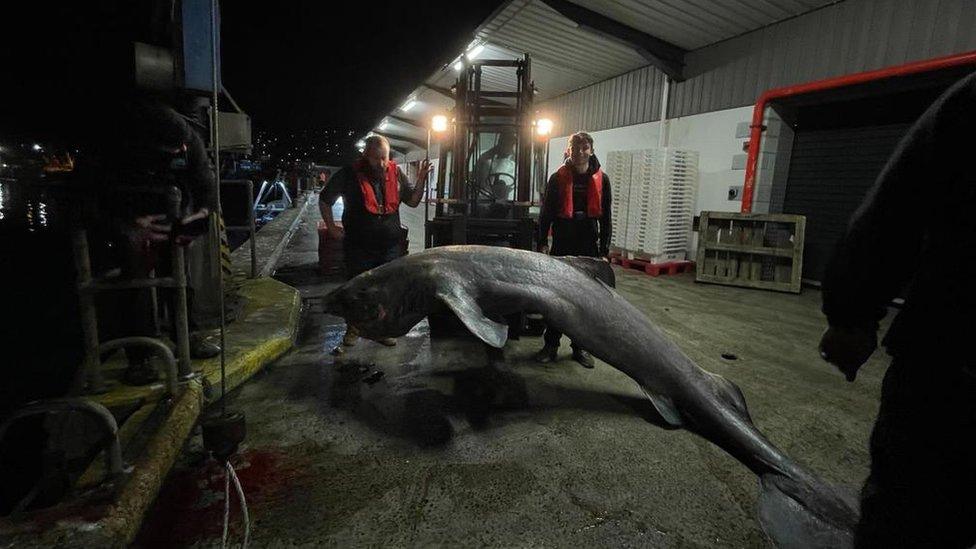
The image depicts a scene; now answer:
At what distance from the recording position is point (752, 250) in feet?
26.6

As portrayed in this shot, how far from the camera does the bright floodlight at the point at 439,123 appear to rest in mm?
7094

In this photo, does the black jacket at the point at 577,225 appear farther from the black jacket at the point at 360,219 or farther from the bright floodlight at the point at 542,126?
the bright floodlight at the point at 542,126

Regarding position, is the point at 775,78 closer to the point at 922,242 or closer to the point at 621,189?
the point at 621,189

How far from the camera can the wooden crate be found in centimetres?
786

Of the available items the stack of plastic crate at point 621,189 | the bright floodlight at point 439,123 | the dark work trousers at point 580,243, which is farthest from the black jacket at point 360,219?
the stack of plastic crate at point 621,189

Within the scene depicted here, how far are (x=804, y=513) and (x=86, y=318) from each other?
12.9ft

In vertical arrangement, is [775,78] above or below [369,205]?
above

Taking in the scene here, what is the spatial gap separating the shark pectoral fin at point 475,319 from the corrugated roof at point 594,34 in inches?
322

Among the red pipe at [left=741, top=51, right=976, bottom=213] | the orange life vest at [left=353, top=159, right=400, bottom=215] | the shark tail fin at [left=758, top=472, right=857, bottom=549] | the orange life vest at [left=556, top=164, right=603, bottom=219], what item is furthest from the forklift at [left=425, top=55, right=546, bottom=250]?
the shark tail fin at [left=758, top=472, right=857, bottom=549]

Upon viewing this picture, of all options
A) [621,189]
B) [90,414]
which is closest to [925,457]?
[90,414]

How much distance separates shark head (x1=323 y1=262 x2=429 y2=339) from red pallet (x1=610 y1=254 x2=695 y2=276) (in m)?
7.20

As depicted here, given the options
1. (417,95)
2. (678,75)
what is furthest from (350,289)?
(417,95)

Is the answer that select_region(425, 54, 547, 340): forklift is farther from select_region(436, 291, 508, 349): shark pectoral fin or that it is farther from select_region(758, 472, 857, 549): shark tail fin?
select_region(758, 472, 857, 549): shark tail fin

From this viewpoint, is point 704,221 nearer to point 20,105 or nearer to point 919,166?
point 919,166
